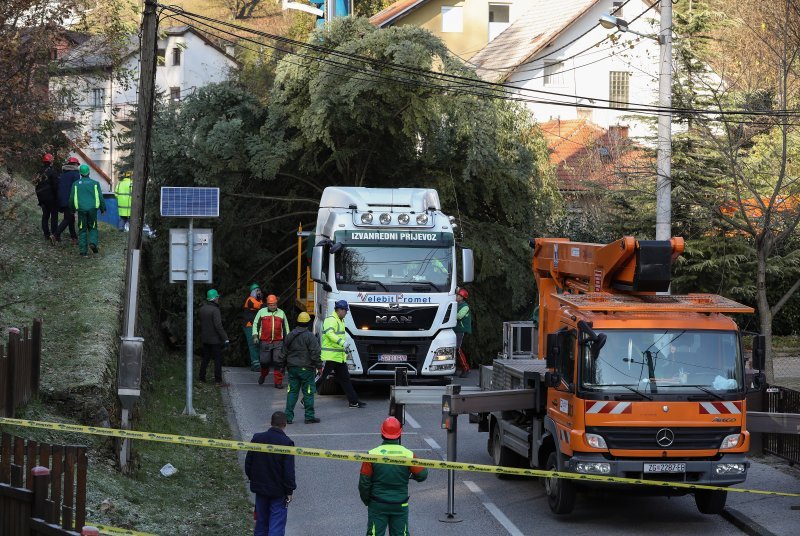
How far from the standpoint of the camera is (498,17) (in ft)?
205

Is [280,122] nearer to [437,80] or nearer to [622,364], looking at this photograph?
[437,80]

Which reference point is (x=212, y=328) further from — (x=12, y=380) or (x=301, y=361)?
(x=12, y=380)

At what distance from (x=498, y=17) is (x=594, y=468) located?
2115 inches

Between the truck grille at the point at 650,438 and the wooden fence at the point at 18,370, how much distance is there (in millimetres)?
5996

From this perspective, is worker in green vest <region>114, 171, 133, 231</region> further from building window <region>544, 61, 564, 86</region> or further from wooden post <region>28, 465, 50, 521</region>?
building window <region>544, 61, 564, 86</region>

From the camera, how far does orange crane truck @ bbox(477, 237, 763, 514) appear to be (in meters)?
11.4

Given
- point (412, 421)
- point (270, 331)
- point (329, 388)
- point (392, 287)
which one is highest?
point (392, 287)

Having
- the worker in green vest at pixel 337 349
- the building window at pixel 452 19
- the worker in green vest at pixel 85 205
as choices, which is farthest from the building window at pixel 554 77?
the worker in green vest at pixel 337 349

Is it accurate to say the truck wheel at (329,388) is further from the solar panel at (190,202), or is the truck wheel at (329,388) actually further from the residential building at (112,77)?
the residential building at (112,77)

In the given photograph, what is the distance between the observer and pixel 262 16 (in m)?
77.2

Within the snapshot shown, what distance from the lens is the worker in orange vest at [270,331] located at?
21609 millimetres

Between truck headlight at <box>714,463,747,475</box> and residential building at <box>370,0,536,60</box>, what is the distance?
1978 inches

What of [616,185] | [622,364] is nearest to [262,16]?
[616,185]

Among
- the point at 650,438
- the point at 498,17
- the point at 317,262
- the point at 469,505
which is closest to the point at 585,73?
the point at 498,17
